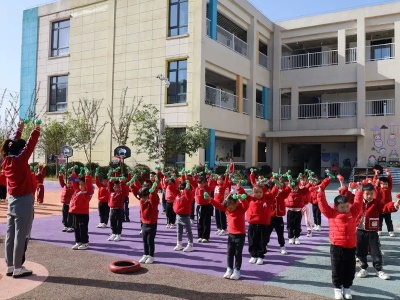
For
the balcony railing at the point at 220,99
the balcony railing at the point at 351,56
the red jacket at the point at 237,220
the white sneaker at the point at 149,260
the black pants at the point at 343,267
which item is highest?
the balcony railing at the point at 351,56

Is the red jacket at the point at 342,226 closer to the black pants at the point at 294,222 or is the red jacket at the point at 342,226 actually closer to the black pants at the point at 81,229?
the black pants at the point at 294,222

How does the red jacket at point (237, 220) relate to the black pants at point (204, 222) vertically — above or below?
above

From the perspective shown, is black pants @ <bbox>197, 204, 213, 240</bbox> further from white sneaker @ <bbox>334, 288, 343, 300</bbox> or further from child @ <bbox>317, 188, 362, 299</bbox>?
white sneaker @ <bbox>334, 288, 343, 300</bbox>

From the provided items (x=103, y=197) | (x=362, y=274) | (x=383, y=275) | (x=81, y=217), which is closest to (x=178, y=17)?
(x=103, y=197)

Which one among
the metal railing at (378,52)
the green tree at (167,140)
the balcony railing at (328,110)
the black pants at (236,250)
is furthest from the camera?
Result: the balcony railing at (328,110)

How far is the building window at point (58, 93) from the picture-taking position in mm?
26734

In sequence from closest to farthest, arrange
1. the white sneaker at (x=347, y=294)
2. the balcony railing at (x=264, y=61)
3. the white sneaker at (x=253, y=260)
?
the white sneaker at (x=347, y=294)
the white sneaker at (x=253, y=260)
the balcony railing at (x=264, y=61)

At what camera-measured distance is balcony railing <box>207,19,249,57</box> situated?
2409 cm

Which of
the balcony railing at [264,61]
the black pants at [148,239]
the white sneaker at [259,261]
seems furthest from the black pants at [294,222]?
the balcony railing at [264,61]

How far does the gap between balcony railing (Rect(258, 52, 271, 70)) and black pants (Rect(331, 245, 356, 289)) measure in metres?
24.0

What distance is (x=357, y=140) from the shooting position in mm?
26312

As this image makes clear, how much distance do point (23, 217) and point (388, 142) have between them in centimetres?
2481

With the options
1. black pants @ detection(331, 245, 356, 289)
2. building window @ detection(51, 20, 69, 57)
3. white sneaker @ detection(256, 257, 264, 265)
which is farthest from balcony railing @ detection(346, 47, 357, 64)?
black pants @ detection(331, 245, 356, 289)

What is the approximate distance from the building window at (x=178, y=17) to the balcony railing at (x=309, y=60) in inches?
384
